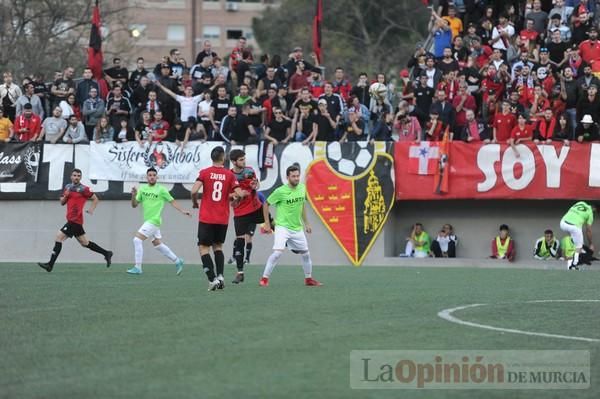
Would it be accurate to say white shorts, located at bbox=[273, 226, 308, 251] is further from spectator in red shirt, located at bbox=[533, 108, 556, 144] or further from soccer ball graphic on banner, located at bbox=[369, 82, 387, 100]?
spectator in red shirt, located at bbox=[533, 108, 556, 144]

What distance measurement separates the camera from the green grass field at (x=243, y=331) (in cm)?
803

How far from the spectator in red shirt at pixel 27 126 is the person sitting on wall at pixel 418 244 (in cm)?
919

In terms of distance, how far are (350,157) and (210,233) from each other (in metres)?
12.8

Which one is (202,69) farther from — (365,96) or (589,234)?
(589,234)

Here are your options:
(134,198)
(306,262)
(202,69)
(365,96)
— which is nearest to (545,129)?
(365,96)

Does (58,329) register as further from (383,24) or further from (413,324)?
(383,24)

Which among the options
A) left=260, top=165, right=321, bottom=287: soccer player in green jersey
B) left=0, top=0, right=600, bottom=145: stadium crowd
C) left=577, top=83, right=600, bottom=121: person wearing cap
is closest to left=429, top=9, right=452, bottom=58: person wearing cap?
left=0, top=0, right=600, bottom=145: stadium crowd

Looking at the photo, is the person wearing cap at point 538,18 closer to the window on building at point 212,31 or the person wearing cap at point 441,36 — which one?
the person wearing cap at point 441,36

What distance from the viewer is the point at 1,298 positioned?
47.7ft

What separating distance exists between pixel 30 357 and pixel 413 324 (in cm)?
377

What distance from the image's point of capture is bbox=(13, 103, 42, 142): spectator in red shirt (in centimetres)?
2845

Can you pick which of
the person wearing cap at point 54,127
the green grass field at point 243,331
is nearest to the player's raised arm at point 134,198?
the green grass field at point 243,331

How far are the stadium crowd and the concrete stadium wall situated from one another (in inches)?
72.0

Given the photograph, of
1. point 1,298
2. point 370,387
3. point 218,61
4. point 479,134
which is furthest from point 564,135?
point 370,387
